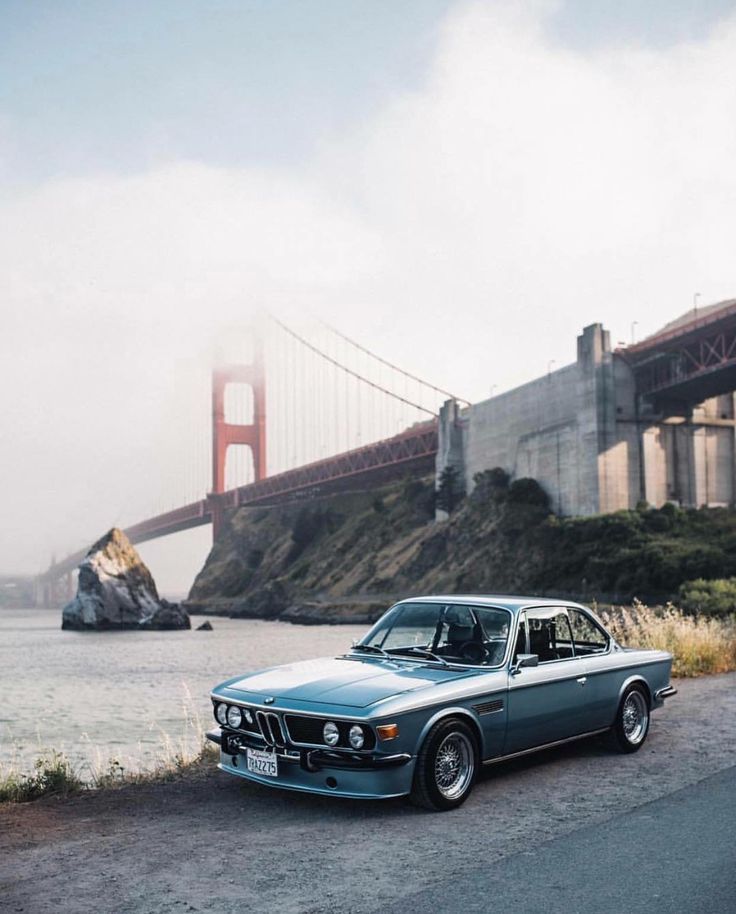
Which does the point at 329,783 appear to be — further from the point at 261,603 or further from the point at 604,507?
the point at 261,603

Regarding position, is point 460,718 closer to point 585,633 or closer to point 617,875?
point 617,875

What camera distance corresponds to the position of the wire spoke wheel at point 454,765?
647 centimetres

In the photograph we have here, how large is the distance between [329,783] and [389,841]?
26.2 inches

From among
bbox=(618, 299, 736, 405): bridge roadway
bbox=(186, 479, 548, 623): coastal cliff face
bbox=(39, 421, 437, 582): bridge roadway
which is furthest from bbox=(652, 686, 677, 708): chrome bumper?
bbox=(39, 421, 437, 582): bridge roadway

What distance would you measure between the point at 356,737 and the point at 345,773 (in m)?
0.28

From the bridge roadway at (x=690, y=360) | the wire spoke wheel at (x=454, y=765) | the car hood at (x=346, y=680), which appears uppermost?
the bridge roadway at (x=690, y=360)

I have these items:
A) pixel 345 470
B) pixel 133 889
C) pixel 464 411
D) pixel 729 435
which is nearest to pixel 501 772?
pixel 133 889

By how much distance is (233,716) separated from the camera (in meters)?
6.81

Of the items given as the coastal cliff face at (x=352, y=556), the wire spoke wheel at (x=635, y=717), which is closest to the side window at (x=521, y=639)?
the wire spoke wheel at (x=635, y=717)

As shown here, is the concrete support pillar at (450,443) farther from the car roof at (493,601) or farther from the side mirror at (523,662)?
the side mirror at (523,662)

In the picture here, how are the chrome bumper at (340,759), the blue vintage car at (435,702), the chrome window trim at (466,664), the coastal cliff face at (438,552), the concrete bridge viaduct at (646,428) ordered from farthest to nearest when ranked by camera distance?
the concrete bridge viaduct at (646,428) → the coastal cliff face at (438,552) → the chrome window trim at (466,664) → the blue vintage car at (435,702) → the chrome bumper at (340,759)

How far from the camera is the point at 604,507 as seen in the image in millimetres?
58281

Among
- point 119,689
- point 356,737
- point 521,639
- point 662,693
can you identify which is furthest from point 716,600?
point 356,737

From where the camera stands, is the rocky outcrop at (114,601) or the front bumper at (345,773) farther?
the rocky outcrop at (114,601)
